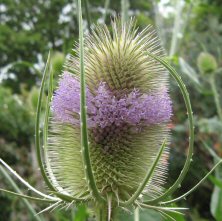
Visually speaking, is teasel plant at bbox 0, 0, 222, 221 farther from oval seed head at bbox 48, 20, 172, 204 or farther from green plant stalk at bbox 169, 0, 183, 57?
green plant stalk at bbox 169, 0, 183, 57

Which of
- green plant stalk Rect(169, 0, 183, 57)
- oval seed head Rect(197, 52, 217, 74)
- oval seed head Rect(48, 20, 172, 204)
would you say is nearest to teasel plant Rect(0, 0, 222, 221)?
oval seed head Rect(48, 20, 172, 204)

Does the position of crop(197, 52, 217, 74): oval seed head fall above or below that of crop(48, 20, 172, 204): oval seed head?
above

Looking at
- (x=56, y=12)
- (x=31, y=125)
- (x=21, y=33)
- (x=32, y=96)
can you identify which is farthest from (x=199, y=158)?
(x=56, y=12)

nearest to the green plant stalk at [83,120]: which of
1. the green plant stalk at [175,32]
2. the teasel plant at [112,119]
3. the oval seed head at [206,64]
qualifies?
the teasel plant at [112,119]

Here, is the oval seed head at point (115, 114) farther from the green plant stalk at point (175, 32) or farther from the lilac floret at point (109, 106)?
the green plant stalk at point (175, 32)

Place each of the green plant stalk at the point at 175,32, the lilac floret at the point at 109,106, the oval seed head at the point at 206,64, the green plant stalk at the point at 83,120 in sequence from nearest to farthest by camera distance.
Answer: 1. the green plant stalk at the point at 83,120
2. the lilac floret at the point at 109,106
3. the green plant stalk at the point at 175,32
4. the oval seed head at the point at 206,64

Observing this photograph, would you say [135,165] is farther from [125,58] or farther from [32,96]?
[32,96]

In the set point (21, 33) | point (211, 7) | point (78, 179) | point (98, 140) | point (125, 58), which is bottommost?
point (78, 179)
